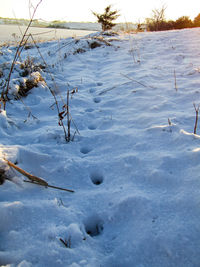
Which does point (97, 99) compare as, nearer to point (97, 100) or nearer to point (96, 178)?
point (97, 100)

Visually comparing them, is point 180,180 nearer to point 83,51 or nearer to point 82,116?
point 82,116

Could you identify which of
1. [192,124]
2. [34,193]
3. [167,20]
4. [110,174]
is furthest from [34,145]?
[167,20]

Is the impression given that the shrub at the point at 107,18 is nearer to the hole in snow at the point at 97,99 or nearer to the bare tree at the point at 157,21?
the bare tree at the point at 157,21

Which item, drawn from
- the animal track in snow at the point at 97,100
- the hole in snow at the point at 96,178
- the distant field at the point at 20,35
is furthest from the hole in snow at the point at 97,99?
the distant field at the point at 20,35

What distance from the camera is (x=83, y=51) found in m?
5.58

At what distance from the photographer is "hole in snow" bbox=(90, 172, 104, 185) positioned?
4.57 ft

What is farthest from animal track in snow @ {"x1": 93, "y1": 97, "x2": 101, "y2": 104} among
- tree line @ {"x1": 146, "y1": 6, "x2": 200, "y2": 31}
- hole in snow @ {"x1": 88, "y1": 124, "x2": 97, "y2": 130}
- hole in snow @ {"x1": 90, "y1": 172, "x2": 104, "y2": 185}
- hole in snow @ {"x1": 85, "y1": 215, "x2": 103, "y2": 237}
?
tree line @ {"x1": 146, "y1": 6, "x2": 200, "y2": 31}

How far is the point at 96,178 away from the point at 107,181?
0.36 ft

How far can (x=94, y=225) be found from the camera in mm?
1089

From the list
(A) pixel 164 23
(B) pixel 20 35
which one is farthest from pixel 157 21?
(B) pixel 20 35

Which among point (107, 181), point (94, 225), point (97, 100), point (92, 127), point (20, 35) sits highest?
point (20, 35)

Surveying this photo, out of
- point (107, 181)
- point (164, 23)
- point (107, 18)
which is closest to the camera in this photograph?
point (107, 181)

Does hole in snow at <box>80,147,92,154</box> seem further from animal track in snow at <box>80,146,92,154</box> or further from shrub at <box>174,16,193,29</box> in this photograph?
shrub at <box>174,16,193,29</box>

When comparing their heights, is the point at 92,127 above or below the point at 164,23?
below
